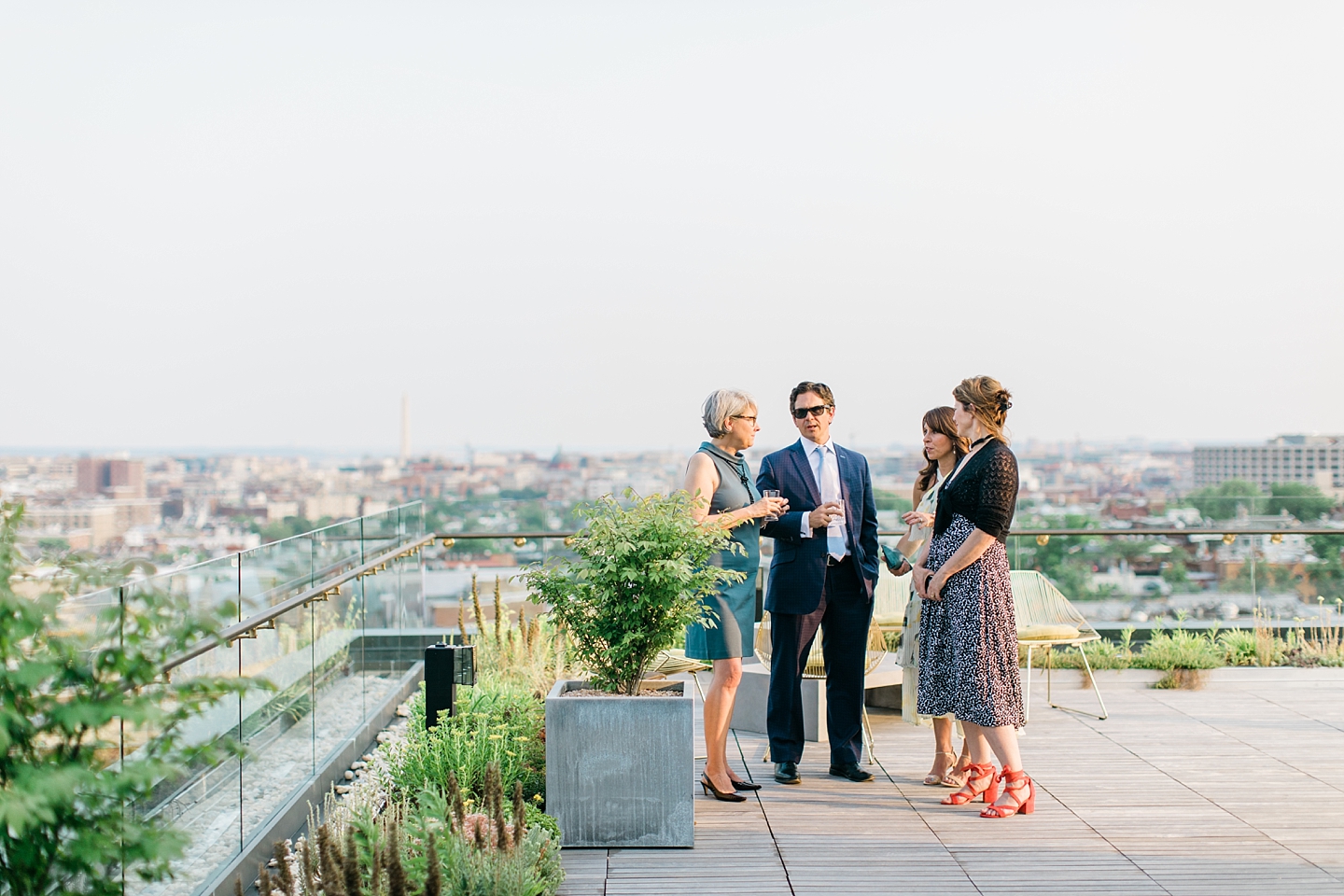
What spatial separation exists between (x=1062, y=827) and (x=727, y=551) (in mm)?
1650

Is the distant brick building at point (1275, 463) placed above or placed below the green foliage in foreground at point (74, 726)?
above

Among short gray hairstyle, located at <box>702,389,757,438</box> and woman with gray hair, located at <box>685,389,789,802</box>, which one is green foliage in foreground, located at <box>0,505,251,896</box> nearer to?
woman with gray hair, located at <box>685,389,789,802</box>

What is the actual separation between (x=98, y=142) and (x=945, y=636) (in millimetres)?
46993

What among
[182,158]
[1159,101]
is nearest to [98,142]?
[182,158]

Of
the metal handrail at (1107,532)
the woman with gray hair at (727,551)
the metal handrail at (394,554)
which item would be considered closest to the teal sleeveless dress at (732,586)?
the woman with gray hair at (727,551)

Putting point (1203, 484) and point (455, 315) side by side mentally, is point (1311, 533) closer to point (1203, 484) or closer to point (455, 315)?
point (1203, 484)

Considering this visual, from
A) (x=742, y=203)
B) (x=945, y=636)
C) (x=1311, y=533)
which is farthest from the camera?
(x=742, y=203)

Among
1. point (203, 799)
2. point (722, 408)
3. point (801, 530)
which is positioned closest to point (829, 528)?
point (801, 530)

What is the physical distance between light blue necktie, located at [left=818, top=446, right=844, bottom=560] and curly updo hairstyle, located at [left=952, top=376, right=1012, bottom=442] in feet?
2.36

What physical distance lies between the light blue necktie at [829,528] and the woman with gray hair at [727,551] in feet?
1.02

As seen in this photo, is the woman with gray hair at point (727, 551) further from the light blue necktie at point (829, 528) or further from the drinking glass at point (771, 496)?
the light blue necktie at point (829, 528)

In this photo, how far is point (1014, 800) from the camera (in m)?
4.50

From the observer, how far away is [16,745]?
1908 millimetres

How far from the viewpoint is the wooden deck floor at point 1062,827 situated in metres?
3.74
